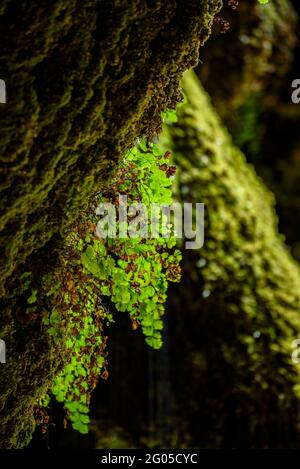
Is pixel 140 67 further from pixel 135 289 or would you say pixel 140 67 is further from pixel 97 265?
pixel 135 289

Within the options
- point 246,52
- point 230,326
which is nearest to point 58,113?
point 230,326

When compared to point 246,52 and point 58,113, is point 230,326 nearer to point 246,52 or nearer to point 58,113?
point 58,113

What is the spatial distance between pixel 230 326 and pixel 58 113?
3027 millimetres

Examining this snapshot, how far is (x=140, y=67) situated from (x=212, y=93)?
589 centimetres

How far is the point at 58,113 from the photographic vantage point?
6.75ft

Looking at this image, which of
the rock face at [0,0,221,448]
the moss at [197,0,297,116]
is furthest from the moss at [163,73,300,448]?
the moss at [197,0,297,116]

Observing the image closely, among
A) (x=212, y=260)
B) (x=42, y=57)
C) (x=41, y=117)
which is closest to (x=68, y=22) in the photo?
(x=42, y=57)

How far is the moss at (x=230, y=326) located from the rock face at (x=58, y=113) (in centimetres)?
233

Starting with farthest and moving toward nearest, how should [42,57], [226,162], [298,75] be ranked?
[298,75]
[226,162]
[42,57]

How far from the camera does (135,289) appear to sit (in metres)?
2.78

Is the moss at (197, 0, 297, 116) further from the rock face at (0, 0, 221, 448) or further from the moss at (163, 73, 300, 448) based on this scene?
the rock face at (0, 0, 221, 448)

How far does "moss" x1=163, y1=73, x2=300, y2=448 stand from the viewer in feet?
15.3

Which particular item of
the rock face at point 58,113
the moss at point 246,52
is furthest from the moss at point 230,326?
the moss at point 246,52

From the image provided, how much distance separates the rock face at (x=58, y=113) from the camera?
6.28ft
